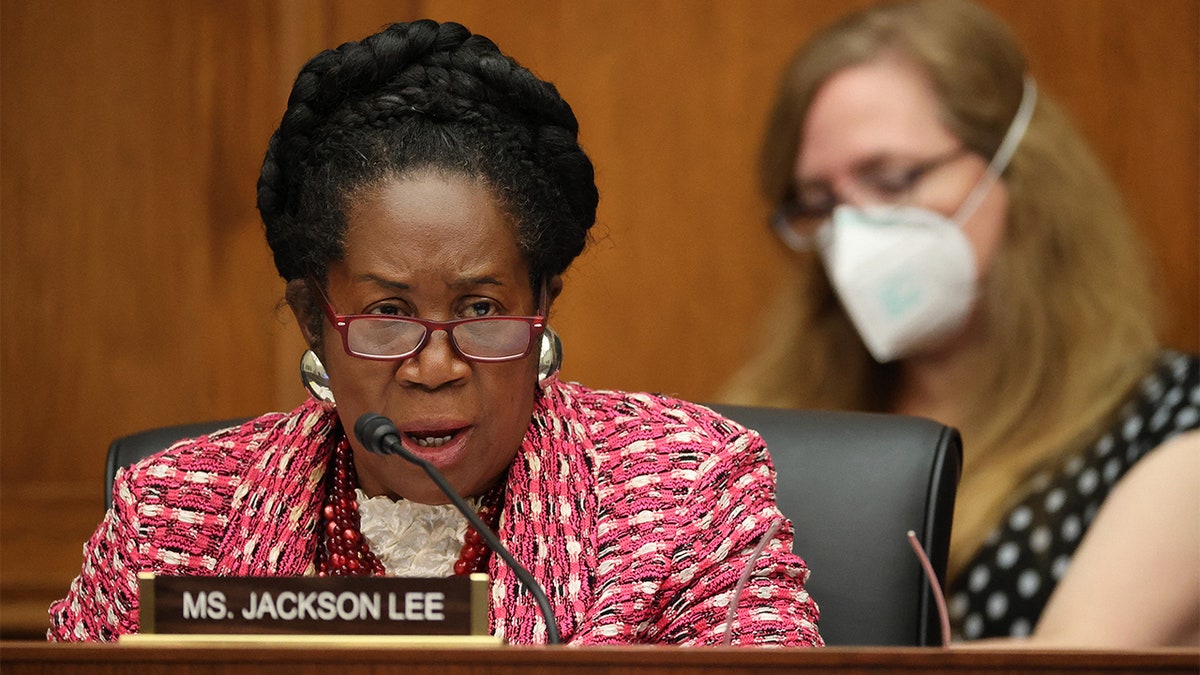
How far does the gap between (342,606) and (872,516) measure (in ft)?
2.11

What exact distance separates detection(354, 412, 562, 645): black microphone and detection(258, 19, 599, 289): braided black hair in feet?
0.64

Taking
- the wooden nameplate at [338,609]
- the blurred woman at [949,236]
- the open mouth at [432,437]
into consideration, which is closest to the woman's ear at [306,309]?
the open mouth at [432,437]

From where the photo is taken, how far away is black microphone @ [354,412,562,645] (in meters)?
1.01

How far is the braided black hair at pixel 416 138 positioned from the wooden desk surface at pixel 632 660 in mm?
482

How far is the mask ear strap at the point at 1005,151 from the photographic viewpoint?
2.34m

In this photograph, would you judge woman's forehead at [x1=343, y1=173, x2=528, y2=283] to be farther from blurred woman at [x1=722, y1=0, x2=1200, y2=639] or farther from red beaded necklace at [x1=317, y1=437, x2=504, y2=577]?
blurred woman at [x1=722, y1=0, x2=1200, y2=639]

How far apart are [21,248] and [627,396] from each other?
1.54m

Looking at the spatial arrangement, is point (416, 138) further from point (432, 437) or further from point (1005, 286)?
point (1005, 286)

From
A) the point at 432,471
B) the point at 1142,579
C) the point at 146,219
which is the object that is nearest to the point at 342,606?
the point at 432,471

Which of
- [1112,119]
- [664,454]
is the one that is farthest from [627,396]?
[1112,119]

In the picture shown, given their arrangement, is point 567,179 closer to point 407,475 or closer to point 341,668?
point 407,475

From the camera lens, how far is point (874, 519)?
1374 millimetres

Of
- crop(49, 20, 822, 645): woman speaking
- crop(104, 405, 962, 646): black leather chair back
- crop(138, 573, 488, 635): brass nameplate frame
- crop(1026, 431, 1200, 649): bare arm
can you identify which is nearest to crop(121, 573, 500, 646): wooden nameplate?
crop(138, 573, 488, 635): brass nameplate frame

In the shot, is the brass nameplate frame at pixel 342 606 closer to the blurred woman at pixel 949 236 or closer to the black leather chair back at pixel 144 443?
the black leather chair back at pixel 144 443
